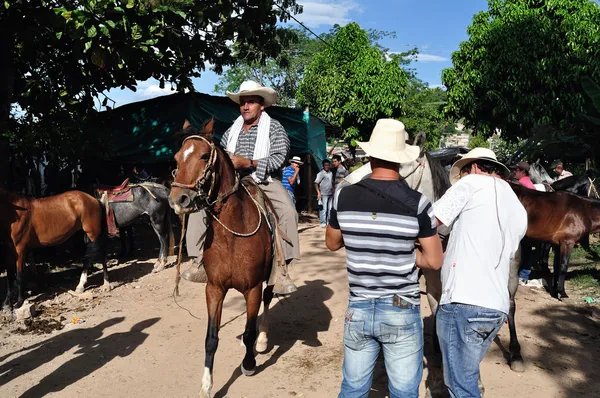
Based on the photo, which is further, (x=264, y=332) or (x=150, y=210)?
(x=150, y=210)

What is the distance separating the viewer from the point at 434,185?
443cm

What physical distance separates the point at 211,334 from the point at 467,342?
229 centimetres

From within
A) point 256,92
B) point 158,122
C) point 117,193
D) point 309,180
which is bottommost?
point 309,180

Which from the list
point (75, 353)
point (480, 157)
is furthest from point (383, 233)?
point (75, 353)

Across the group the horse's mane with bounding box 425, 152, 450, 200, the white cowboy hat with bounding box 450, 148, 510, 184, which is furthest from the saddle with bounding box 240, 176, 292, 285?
the white cowboy hat with bounding box 450, 148, 510, 184

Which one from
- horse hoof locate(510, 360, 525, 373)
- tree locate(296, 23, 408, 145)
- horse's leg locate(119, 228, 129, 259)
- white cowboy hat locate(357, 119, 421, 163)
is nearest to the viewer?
white cowboy hat locate(357, 119, 421, 163)

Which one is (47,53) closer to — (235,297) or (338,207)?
(235,297)

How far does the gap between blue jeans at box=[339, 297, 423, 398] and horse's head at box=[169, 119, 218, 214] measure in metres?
1.57

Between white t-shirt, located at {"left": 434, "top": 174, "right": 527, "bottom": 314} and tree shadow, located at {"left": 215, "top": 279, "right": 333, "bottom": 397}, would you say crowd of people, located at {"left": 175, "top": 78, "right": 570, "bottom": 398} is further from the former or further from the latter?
tree shadow, located at {"left": 215, "top": 279, "right": 333, "bottom": 397}

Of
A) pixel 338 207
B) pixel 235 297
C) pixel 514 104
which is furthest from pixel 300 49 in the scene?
pixel 338 207

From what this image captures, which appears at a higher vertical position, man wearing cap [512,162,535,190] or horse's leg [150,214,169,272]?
man wearing cap [512,162,535,190]

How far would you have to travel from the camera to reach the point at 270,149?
5.04m

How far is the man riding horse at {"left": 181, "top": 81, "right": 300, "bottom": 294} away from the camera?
4.92 metres

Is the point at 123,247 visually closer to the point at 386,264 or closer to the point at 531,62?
the point at 386,264
